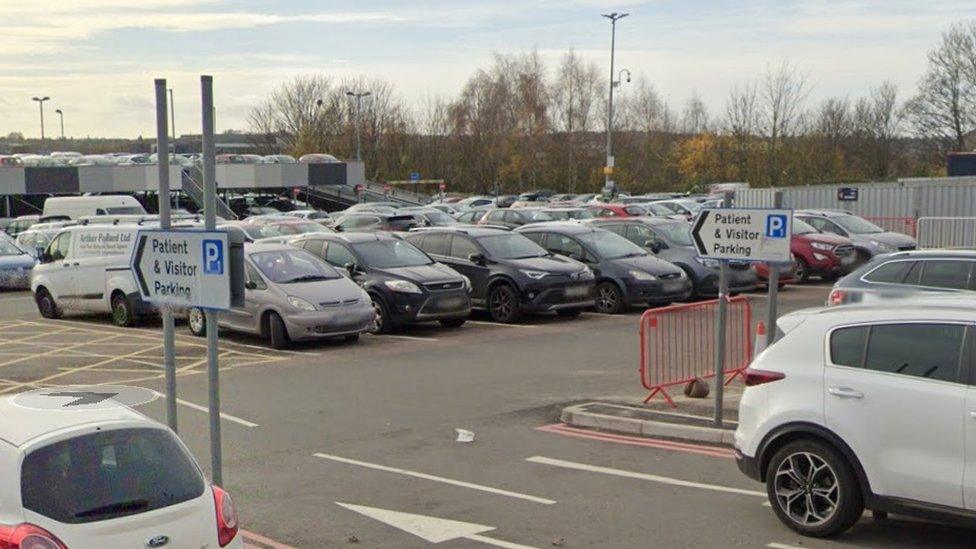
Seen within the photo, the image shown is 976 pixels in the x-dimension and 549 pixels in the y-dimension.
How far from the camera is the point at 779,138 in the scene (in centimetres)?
5866

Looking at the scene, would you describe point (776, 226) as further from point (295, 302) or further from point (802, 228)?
point (802, 228)

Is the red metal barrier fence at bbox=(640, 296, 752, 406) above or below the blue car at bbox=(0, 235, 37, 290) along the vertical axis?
above

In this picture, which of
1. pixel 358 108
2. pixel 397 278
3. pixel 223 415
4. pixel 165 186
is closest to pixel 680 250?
pixel 397 278

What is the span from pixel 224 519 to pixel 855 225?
25752mm

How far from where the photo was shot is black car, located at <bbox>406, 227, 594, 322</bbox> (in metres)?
20.7

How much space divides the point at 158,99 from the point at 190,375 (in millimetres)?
8532

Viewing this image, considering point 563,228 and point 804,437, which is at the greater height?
point 563,228

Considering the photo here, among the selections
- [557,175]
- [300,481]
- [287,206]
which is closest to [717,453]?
[300,481]

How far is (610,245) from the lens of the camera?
23141 mm

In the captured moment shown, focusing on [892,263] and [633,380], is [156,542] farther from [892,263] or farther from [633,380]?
[892,263]

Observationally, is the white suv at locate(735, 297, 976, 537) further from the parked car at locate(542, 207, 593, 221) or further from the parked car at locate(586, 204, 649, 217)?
the parked car at locate(586, 204, 649, 217)

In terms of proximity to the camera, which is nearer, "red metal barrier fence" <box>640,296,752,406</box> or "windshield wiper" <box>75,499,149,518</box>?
"windshield wiper" <box>75,499,149,518</box>

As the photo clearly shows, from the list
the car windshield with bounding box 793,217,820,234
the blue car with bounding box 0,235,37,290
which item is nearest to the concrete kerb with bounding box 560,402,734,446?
the car windshield with bounding box 793,217,820,234

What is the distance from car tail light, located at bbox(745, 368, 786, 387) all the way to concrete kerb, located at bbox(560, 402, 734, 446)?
Result: 2.69 meters
